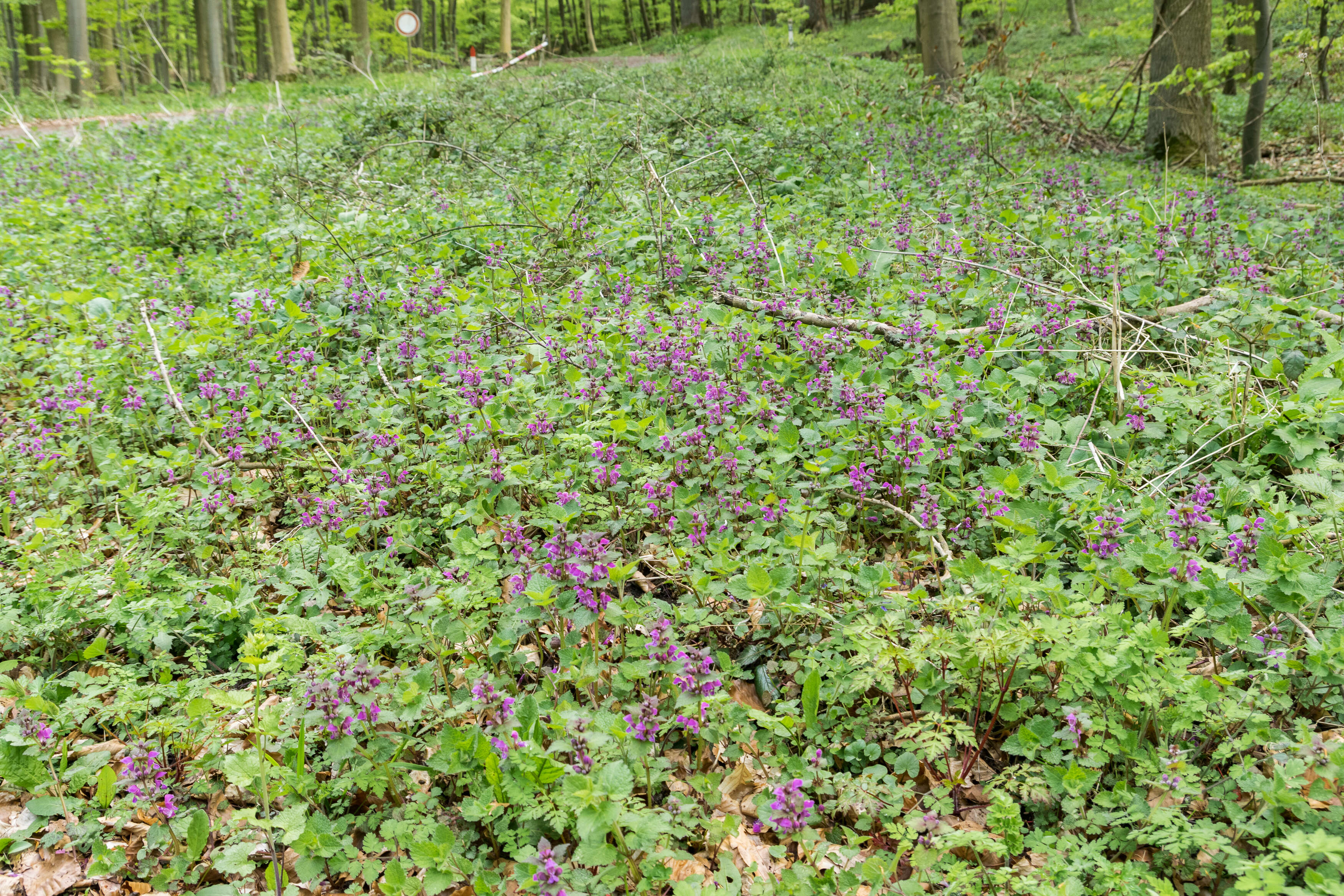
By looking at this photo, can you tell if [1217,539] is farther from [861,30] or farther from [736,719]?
[861,30]

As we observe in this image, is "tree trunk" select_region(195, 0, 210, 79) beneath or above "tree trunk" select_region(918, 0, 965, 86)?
above

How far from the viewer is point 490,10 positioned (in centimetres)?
4259

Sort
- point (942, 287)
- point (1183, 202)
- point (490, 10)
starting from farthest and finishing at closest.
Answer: point (490, 10) < point (1183, 202) < point (942, 287)

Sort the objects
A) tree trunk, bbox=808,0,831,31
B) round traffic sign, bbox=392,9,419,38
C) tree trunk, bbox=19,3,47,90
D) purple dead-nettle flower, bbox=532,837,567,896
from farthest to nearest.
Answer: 1. tree trunk, bbox=808,0,831,31
2. tree trunk, bbox=19,3,47,90
3. round traffic sign, bbox=392,9,419,38
4. purple dead-nettle flower, bbox=532,837,567,896

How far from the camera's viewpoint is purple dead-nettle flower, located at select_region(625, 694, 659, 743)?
2393 mm

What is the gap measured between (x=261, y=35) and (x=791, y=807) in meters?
46.6

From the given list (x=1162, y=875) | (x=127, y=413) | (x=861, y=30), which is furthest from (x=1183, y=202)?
(x=861, y=30)

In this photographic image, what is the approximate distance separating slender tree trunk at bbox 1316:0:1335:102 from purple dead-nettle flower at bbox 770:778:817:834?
11.1 meters

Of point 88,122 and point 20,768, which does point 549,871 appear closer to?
point 20,768

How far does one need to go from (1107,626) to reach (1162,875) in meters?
0.77

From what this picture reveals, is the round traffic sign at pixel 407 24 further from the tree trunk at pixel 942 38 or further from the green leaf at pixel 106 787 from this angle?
the green leaf at pixel 106 787

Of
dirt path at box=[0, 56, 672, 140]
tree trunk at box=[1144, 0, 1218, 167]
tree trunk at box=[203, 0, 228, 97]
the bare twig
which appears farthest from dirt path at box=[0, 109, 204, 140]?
tree trunk at box=[1144, 0, 1218, 167]

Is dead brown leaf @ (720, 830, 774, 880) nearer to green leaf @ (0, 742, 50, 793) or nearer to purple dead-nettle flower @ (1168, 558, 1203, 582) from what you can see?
purple dead-nettle flower @ (1168, 558, 1203, 582)

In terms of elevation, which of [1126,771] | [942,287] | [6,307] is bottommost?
[1126,771]
